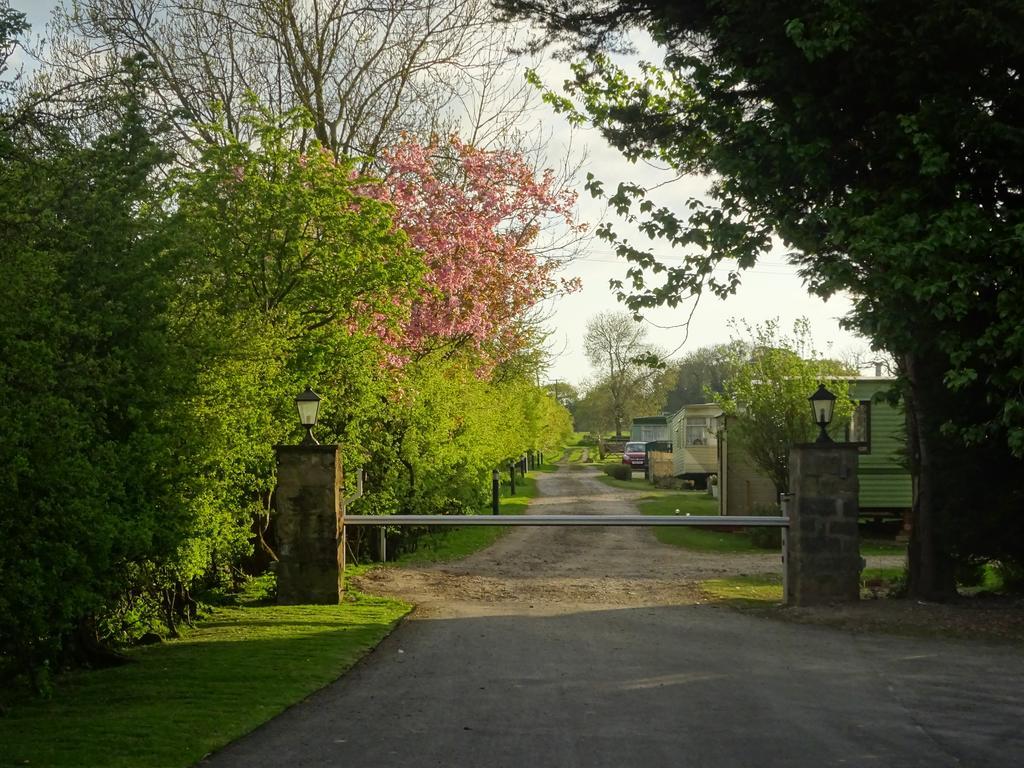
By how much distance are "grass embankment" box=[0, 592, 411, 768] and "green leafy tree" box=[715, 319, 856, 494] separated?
11.7m

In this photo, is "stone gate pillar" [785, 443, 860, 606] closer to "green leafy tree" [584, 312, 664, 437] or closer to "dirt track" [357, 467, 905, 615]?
"dirt track" [357, 467, 905, 615]

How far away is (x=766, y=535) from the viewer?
24.0 m

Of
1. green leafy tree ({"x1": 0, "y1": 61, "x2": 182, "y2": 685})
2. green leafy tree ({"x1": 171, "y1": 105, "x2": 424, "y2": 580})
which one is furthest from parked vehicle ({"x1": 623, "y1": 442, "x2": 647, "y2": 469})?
green leafy tree ({"x1": 0, "y1": 61, "x2": 182, "y2": 685})

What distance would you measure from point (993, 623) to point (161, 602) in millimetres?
8816

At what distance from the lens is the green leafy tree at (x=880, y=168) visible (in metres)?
10.8

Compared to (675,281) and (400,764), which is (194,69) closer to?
(675,281)

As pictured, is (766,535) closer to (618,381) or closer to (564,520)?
(564,520)

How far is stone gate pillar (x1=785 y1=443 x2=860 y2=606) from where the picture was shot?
1396cm

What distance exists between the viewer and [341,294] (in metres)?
16.4

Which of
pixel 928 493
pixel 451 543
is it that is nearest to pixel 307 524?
pixel 928 493

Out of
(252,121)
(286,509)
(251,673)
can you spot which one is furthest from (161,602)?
(252,121)

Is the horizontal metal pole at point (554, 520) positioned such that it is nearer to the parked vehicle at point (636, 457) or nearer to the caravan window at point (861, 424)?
the caravan window at point (861, 424)

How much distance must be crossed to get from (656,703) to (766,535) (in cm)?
1603

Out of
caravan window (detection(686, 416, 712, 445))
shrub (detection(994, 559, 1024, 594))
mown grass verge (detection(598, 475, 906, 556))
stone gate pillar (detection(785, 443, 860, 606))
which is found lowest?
mown grass verge (detection(598, 475, 906, 556))
